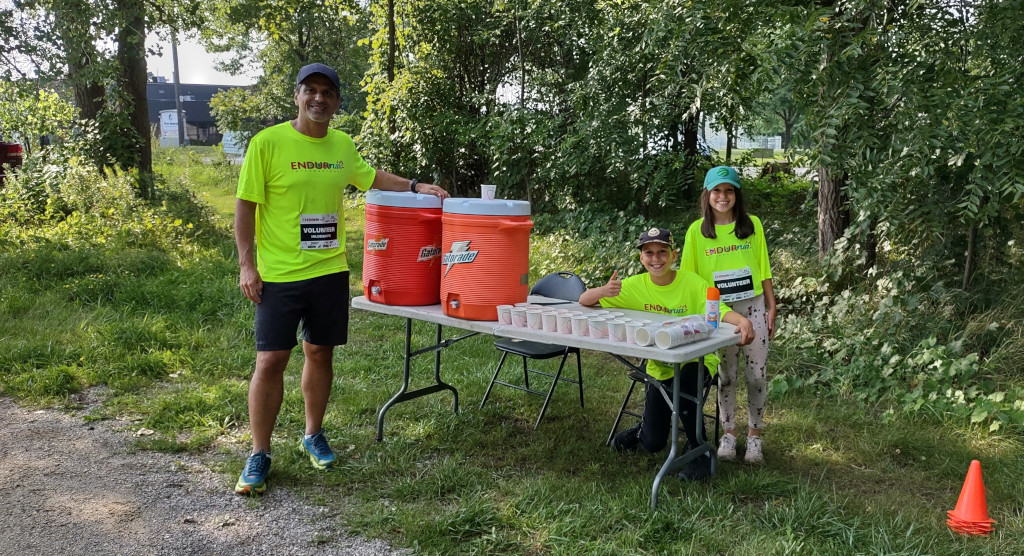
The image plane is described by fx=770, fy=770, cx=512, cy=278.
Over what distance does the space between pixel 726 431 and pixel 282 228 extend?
2595 millimetres

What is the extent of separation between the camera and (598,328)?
11.5 ft

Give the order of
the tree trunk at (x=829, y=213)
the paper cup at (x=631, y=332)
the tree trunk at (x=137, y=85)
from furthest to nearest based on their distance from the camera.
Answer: the tree trunk at (x=137, y=85), the tree trunk at (x=829, y=213), the paper cup at (x=631, y=332)

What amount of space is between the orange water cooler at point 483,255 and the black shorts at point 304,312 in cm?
54

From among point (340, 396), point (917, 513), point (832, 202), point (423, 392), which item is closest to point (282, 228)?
point (423, 392)

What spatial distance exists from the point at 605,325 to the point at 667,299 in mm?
573

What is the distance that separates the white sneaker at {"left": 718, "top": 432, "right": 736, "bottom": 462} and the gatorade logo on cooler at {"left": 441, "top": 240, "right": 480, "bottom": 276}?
5.67ft

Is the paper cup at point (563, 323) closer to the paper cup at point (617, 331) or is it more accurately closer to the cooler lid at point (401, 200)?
the paper cup at point (617, 331)

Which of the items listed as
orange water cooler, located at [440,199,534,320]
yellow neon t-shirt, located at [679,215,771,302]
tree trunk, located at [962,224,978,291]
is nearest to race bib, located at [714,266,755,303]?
yellow neon t-shirt, located at [679,215,771,302]

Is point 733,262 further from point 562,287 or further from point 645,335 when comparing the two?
point 562,287

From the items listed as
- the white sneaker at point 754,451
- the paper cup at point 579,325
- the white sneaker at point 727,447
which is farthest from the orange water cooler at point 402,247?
the white sneaker at point 754,451

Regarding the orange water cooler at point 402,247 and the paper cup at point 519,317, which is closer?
the paper cup at point 519,317

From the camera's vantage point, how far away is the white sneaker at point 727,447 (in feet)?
13.8

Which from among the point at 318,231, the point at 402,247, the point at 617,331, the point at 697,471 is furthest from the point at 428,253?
the point at 697,471

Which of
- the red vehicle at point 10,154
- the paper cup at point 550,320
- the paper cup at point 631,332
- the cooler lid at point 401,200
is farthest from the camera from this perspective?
the red vehicle at point 10,154
